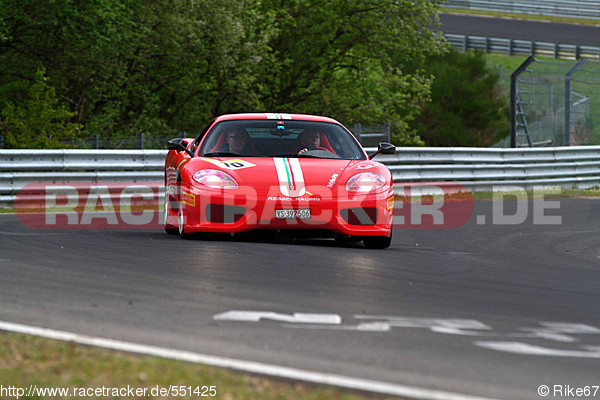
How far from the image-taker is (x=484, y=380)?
Result: 396 centimetres

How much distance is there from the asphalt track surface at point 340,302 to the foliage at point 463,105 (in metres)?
29.7

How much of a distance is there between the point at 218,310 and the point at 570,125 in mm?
17938

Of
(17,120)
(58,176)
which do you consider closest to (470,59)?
(17,120)

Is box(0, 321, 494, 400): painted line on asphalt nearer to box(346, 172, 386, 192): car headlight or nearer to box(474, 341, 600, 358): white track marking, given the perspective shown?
box(474, 341, 600, 358): white track marking

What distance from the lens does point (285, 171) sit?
8.72m

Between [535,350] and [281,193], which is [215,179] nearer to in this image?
[281,193]

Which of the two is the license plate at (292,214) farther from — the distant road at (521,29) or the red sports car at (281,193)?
the distant road at (521,29)

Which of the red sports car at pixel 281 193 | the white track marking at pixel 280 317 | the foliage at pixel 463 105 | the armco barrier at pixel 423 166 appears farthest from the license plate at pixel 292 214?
the foliage at pixel 463 105

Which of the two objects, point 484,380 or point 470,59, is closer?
point 484,380

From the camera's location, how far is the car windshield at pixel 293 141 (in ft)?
31.0

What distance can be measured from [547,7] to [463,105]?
14205mm

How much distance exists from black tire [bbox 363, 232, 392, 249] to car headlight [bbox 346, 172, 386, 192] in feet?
1.64

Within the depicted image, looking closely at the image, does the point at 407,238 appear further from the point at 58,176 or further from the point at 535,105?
the point at 535,105

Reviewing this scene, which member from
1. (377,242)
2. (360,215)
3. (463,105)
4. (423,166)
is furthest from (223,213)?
(463,105)
